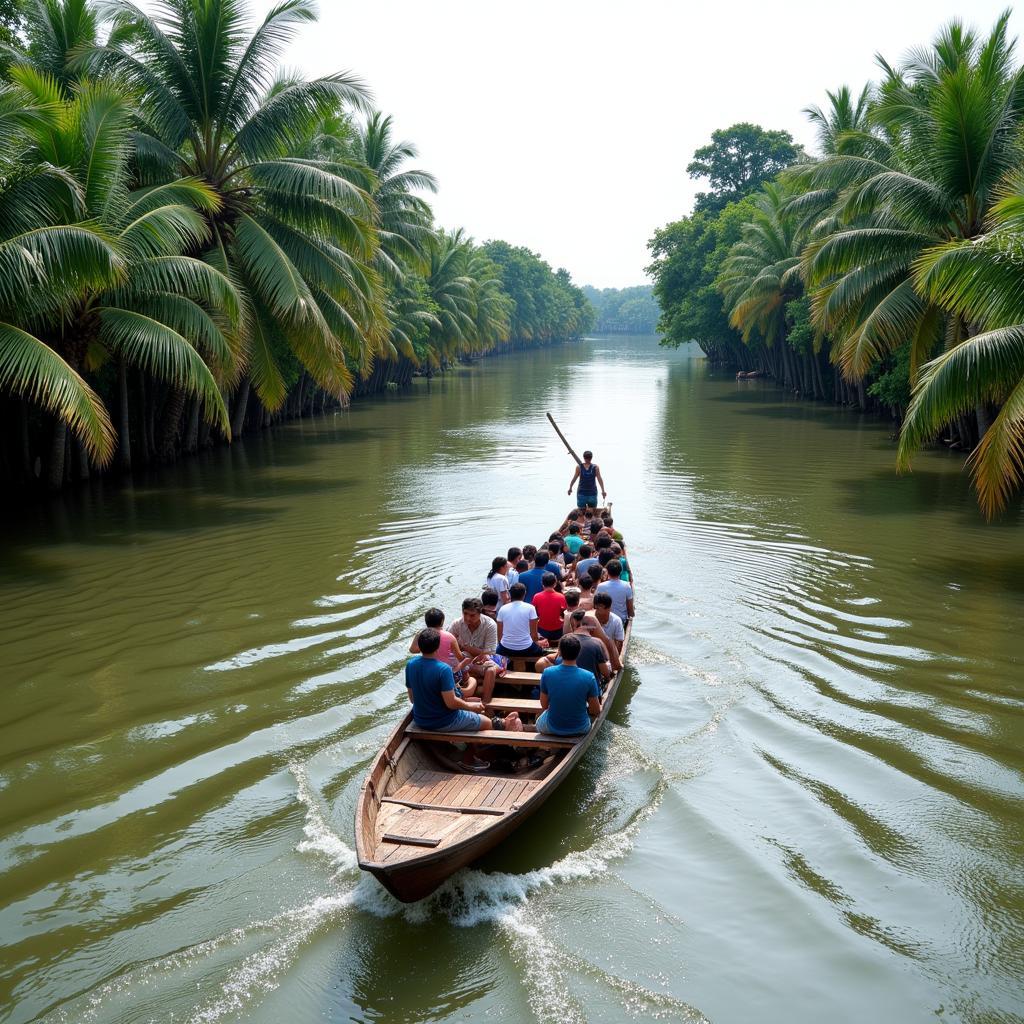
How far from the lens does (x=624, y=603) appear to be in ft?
33.4

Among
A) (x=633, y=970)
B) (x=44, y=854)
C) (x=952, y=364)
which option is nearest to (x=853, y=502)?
(x=952, y=364)

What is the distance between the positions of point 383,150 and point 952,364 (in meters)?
29.2

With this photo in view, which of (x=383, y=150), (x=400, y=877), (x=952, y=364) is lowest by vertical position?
(x=400, y=877)

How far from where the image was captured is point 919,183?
18641 millimetres

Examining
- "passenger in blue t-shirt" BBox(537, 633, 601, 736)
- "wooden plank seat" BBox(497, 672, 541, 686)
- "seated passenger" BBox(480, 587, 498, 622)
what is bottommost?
"wooden plank seat" BBox(497, 672, 541, 686)

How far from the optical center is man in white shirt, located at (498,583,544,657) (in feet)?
30.5

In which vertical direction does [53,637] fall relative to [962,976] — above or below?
above

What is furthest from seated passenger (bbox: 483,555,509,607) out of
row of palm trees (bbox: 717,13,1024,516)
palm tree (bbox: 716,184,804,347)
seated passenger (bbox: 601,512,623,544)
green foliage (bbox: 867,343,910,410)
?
palm tree (bbox: 716,184,804,347)

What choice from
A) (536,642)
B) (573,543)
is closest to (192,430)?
(573,543)

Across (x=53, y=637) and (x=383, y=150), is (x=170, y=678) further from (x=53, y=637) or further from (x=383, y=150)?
(x=383, y=150)

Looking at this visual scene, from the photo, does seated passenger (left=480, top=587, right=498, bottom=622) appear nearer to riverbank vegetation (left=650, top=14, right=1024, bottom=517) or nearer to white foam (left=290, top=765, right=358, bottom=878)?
white foam (left=290, top=765, right=358, bottom=878)

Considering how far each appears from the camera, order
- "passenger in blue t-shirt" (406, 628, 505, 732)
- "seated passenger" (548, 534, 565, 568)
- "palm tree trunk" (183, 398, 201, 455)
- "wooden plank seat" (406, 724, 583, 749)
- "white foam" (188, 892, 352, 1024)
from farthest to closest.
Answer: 1. "palm tree trunk" (183, 398, 201, 455)
2. "seated passenger" (548, 534, 565, 568)
3. "wooden plank seat" (406, 724, 583, 749)
4. "passenger in blue t-shirt" (406, 628, 505, 732)
5. "white foam" (188, 892, 352, 1024)

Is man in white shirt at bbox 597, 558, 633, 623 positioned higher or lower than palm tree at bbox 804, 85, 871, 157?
lower

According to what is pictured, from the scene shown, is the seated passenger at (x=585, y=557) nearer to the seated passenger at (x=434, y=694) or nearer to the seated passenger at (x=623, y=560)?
the seated passenger at (x=623, y=560)
